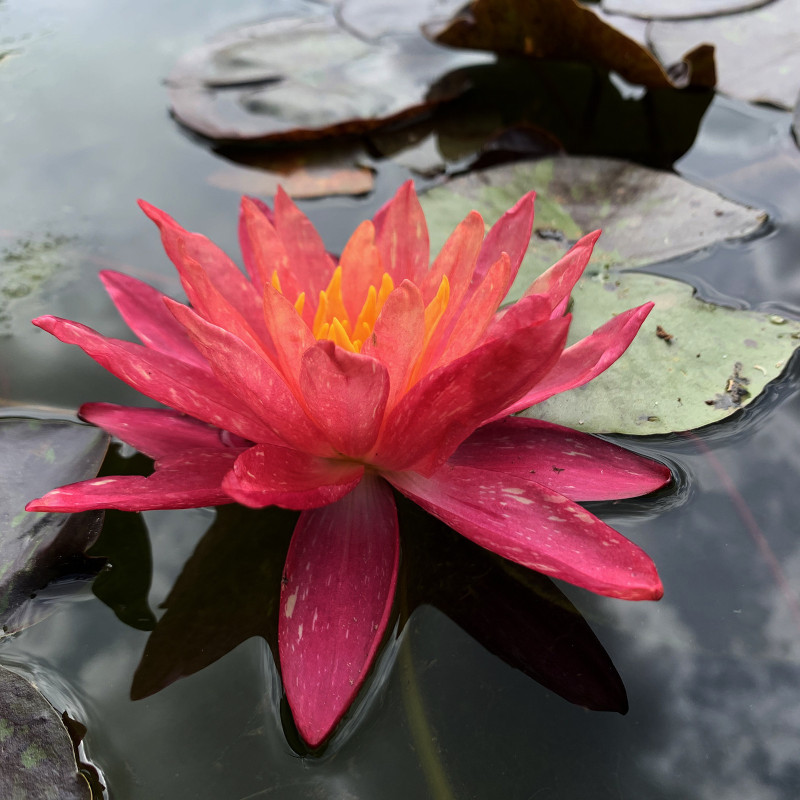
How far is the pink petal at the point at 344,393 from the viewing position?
952mm

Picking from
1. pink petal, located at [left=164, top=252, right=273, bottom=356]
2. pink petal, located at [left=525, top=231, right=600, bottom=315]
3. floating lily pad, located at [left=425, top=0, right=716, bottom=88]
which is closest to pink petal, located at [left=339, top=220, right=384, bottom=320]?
pink petal, located at [left=164, top=252, right=273, bottom=356]

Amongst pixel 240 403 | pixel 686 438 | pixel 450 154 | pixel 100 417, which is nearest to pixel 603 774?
pixel 686 438

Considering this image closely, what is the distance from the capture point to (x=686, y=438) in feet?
4.66

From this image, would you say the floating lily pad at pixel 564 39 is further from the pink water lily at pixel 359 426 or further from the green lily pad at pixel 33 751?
the green lily pad at pixel 33 751

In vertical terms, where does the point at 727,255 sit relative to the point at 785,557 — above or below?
above

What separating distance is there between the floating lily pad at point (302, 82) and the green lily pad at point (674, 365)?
1.10 metres

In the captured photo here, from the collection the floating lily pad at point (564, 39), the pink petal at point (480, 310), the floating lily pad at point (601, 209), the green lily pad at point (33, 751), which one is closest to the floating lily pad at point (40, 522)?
the green lily pad at point (33, 751)

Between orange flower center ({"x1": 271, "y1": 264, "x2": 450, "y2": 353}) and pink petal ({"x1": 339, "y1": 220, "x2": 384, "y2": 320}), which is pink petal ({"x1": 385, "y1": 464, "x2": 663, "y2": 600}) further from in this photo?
pink petal ({"x1": 339, "y1": 220, "x2": 384, "y2": 320})

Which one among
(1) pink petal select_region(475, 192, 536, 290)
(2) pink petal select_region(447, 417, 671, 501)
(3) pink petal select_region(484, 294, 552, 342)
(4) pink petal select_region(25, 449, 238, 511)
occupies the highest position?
(3) pink petal select_region(484, 294, 552, 342)

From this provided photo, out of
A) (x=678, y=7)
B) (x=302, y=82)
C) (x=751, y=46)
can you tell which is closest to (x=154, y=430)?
(x=302, y=82)

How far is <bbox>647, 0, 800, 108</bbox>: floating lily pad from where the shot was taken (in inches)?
90.1

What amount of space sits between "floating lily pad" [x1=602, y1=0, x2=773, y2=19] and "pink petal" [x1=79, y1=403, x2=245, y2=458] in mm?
2384

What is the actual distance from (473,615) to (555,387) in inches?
16.9

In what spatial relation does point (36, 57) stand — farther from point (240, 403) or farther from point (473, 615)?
point (473, 615)
